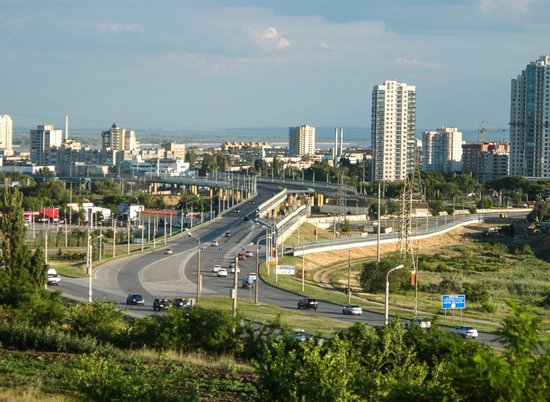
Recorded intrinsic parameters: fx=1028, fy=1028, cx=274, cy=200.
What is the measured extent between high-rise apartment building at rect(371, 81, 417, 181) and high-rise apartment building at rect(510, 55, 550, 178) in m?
16.5

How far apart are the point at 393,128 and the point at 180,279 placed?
116 m

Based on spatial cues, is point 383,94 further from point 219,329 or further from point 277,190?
point 219,329

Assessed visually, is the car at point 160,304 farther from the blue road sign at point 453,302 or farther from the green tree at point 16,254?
the blue road sign at point 453,302

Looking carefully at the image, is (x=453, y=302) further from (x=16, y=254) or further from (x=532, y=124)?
(x=532, y=124)

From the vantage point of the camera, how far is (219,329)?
2033 centimetres

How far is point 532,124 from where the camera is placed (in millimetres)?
158750

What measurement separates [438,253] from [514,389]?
60.0 m

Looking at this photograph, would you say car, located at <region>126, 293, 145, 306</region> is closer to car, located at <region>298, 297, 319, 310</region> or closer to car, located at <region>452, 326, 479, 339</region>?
car, located at <region>298, 297, 319, 310</region>

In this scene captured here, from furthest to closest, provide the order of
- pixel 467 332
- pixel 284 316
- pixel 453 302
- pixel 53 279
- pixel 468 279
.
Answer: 1. pixel 468 279
2. pixel 53 279
3. pixel 453 302
4. pixel 284 316
5. pixel 467 332

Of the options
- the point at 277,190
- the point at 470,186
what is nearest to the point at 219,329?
the point at 277,190

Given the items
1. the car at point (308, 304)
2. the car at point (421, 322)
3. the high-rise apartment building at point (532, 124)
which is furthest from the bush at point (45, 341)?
the high-rise apartment building at point (532, 124)

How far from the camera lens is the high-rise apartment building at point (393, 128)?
15175cm

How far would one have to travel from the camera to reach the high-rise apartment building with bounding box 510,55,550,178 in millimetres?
156000

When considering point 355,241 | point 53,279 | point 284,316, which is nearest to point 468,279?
point 355,241
